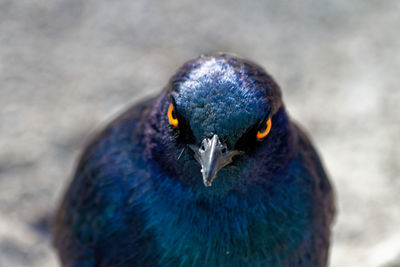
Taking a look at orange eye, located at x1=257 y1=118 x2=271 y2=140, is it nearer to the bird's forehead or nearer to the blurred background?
the bird's forehead

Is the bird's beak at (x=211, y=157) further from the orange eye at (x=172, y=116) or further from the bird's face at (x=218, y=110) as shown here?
the orange eye at (x=172, y=116)

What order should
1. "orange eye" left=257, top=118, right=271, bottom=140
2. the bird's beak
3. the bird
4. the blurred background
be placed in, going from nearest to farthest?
the bird's beak, the bird, "orange eye" left=257, top=118, right=271, bottom=140, the blurred background

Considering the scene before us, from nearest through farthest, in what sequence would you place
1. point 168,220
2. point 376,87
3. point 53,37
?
1. point 168,220
2. point 376,87
3. point 53,37

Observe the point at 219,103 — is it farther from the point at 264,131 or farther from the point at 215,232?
the point at 215,232

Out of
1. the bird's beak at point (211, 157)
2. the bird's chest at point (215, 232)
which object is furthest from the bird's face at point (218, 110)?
the bird's chest at point (215, 232)

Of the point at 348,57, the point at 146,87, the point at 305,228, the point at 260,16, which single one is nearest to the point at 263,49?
the point at 260,16

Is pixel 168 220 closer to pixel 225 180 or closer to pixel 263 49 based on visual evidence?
pixel 225 180

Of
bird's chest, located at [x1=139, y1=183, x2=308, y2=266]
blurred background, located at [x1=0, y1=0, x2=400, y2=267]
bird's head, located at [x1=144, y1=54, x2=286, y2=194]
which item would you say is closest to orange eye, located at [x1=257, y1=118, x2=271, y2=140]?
bird's head, located at [x1=144, y1=54, x2=286, y2=194]
